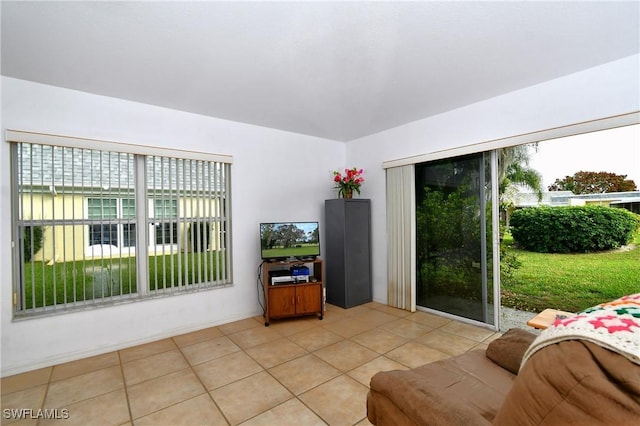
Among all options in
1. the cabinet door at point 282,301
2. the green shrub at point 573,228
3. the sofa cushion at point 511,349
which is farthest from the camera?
the cabinet door at point 282,301

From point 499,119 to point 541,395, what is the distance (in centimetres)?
305

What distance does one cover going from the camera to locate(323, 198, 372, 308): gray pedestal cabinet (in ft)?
13.6

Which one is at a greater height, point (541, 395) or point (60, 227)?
point (60, 227)

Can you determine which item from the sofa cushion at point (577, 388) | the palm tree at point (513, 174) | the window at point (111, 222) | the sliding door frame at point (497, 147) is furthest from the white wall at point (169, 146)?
the sofa cushion at point (577, 388)

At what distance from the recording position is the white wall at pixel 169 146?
2555 millimetres

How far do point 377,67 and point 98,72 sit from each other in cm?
244

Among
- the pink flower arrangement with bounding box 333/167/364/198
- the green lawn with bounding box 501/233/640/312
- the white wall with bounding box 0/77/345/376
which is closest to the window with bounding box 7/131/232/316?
the white wall with bounding box 0/77/345/376

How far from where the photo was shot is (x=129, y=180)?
3.14m

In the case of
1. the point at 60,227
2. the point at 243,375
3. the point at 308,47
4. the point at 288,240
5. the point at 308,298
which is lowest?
the point at 243,375

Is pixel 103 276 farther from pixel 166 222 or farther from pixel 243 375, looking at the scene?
pixel 243 375

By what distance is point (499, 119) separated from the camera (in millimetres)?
3066

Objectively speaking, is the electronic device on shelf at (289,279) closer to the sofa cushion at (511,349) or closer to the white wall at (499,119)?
the white wall at (499,119)

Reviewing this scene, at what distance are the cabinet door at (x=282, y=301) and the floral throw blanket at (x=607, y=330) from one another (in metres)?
2.94

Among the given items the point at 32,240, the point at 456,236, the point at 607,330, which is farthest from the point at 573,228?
the point at 32,240
